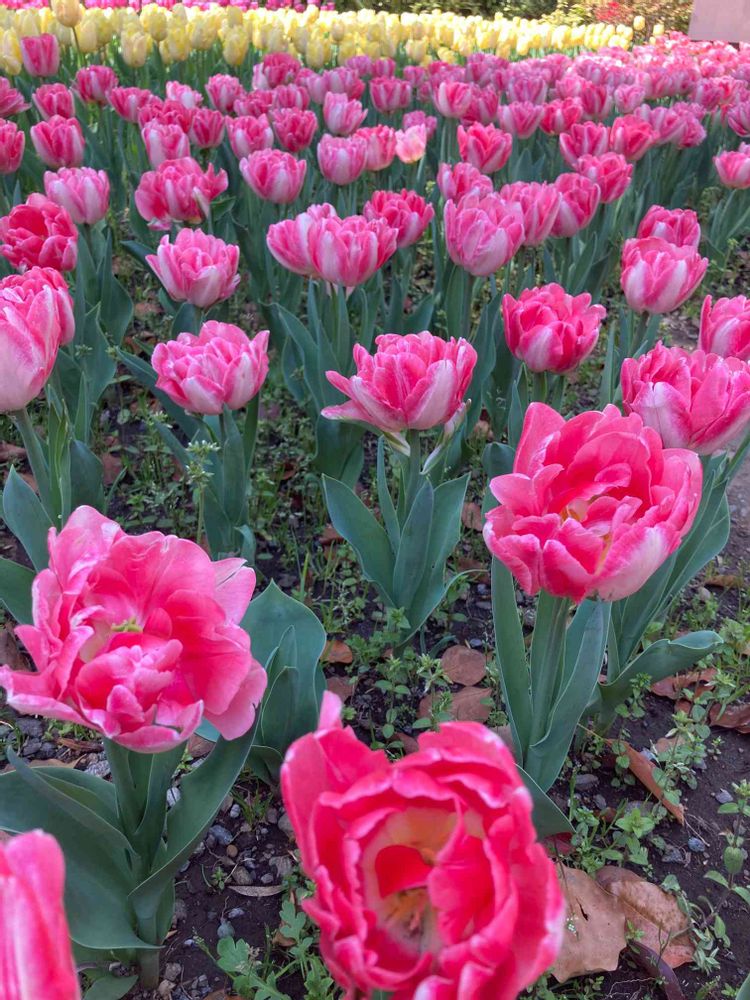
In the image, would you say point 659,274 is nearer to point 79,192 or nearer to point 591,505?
point 591,505

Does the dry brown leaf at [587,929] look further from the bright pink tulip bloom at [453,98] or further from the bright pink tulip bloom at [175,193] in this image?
the bright pink tulip bloom at [453,98]

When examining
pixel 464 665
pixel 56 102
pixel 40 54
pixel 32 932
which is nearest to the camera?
pixel 32 932

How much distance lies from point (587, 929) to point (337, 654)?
737 mm

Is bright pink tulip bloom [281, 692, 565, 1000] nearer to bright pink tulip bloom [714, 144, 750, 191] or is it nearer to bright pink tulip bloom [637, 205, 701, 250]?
bright pink tulip bloom [637, 205, 701, 250]

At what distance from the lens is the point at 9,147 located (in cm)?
263

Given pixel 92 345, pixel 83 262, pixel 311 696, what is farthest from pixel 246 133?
pixel 311 696

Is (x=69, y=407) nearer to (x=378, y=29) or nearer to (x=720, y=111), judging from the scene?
(x=720, y=111)

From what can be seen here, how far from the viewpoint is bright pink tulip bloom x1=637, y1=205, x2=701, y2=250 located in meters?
2.21

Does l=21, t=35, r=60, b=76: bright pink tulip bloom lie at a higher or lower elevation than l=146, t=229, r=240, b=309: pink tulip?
higher

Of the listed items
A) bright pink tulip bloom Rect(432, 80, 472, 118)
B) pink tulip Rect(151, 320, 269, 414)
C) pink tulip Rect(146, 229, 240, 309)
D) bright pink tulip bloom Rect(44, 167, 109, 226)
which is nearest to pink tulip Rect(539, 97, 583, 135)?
bright pink tulip bloom Rect(432, 80, 472, 118)

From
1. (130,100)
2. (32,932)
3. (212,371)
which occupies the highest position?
(32,932)

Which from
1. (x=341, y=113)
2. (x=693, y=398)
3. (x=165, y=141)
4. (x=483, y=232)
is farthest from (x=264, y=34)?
(x=693, y=398)

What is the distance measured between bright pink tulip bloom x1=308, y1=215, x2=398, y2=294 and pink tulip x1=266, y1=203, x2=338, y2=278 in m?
0.03

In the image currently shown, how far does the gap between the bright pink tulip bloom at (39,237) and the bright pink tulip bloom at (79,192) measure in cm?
18
